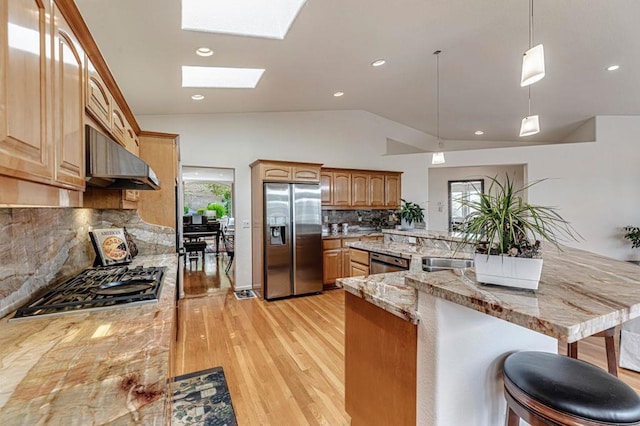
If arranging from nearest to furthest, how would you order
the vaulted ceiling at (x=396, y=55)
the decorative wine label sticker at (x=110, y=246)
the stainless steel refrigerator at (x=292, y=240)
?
the decorative wine label sticker at (x=110, y=246) < the vaulted ceiling at (x=396, y=55) < the stainless steel refrigerator at (x=292, y=240)

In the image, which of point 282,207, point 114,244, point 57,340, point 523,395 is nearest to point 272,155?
point 282,207

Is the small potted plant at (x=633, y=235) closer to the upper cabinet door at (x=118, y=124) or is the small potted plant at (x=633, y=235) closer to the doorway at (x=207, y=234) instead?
the doorway at (x=207, y=234)

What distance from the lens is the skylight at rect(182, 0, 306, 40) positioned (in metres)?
2.32

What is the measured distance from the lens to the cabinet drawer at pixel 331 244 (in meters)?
5.01

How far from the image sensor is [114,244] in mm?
2451

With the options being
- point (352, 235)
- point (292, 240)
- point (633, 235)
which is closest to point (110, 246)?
point (292, 240)

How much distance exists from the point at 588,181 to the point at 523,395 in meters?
5.89

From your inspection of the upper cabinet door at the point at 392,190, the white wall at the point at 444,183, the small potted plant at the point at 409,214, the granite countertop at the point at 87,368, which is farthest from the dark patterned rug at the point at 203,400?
the white wall at the point at 444,183

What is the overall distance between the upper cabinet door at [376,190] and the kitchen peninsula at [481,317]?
170 inches

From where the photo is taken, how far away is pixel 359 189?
5.59 m

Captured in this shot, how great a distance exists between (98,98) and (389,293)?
6.30ft

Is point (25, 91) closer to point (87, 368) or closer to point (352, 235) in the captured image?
point (87, 368)

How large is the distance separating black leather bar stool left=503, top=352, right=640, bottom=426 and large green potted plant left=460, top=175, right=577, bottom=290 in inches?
14.8

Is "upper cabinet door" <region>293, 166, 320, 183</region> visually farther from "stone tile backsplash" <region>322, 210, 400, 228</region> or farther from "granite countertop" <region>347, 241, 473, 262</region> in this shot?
"granite countertop" <region>347, 241, 473, 262</region>
